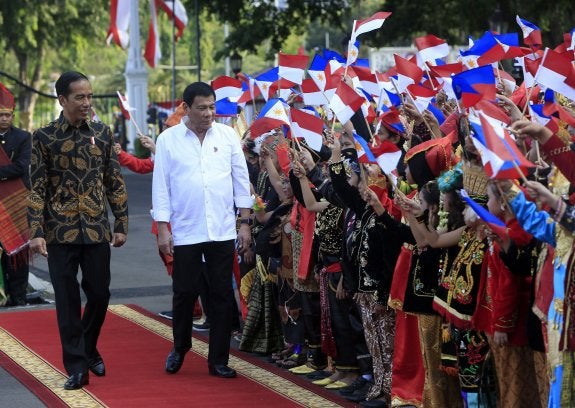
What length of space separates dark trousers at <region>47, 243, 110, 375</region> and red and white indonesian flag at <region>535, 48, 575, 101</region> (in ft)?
11.6

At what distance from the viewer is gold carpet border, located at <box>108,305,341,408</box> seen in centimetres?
842

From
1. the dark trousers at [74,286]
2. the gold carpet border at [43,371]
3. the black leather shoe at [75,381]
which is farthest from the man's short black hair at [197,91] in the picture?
the gold carpet border at [43,371]

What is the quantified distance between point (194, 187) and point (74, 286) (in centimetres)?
109

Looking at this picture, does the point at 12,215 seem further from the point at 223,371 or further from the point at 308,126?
the point at 308,126

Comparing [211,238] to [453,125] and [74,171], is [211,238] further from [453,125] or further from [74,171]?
[453,125]

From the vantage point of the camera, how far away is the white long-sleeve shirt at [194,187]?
30.1 feet

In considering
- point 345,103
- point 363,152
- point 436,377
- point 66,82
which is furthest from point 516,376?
point 66,82

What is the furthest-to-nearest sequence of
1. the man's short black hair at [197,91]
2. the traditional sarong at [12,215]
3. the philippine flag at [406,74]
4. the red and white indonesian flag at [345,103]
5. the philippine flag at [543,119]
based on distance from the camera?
the traditional sarong at [12,215]
the man's short black hair at [197,91]
the philippine flag at [406,74]
the red and white indonesian flag at [345,103]
the philippine flag at [543,119]

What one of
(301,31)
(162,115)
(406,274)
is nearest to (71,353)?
(406,274)

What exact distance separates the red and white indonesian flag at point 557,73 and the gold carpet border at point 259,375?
8.59 feet

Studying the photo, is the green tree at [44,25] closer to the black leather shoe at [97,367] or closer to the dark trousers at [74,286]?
the black leather shoe at [97,367]

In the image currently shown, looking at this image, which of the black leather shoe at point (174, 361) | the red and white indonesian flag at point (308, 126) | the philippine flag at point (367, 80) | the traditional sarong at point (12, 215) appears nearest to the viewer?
the red and white indonesian flag at point (308, 126)

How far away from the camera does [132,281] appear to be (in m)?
14.9

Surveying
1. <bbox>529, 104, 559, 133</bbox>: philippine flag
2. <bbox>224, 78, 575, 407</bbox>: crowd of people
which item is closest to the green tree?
<bbox>224, 78, 575, 407</bbox>: crowd of people
